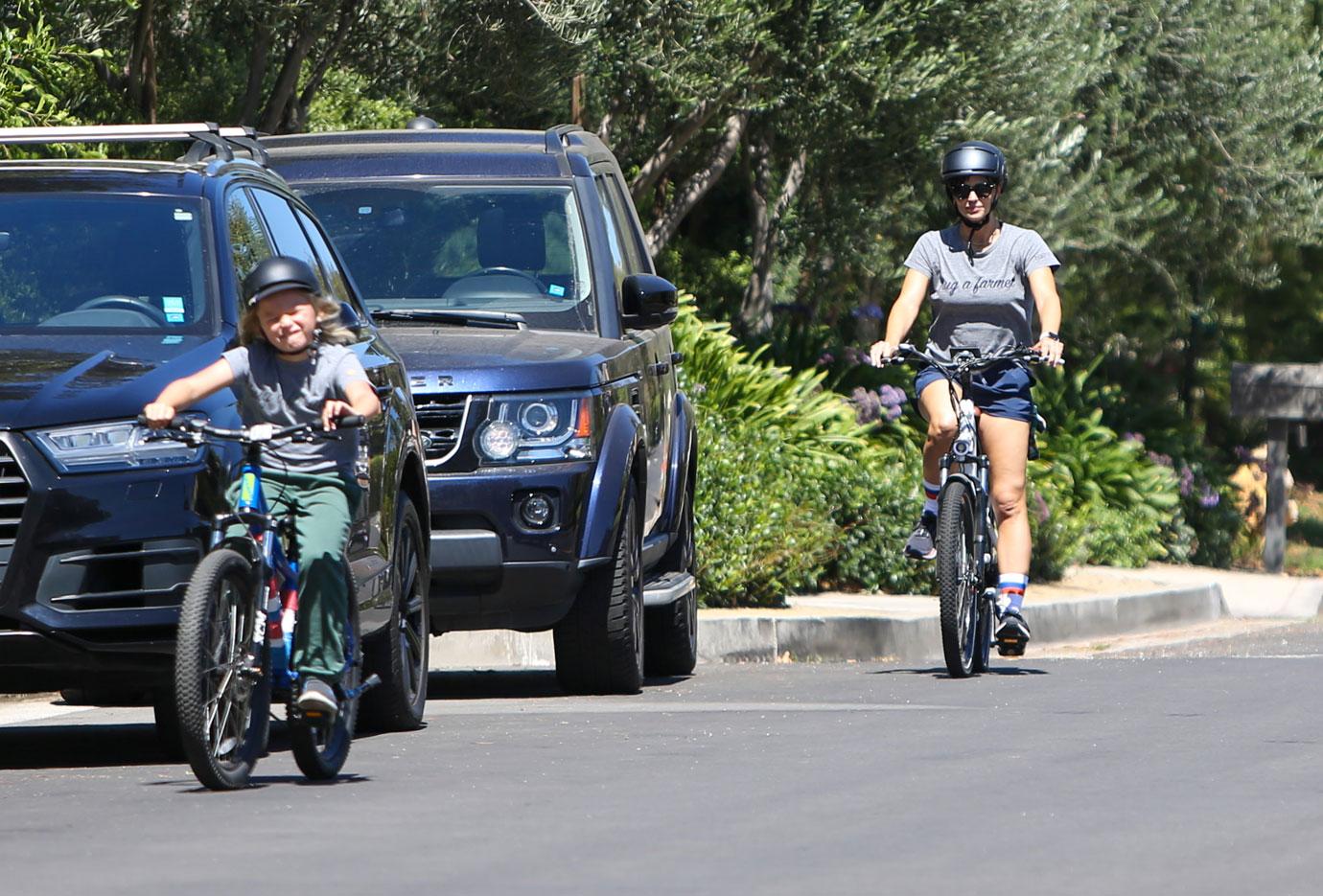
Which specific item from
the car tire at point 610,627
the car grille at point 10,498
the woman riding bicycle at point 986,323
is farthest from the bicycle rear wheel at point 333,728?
the woman riding bicycle at point 986,323

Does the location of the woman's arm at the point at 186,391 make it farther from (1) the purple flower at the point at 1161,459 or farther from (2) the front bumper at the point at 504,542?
(1) the purple flower at the point at 1161,459

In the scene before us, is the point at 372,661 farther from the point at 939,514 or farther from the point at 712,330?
the point at 712,330

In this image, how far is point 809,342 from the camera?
1938 cm

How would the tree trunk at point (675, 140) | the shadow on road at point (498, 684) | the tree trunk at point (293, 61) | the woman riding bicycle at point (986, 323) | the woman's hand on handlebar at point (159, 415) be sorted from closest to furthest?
the woman's hand on handlebar at point (159, 415) < the shadow on road at point (498, 684) < the woman riding bicycle at point (986, 323) < the tree trunk at point (293, 61) < the tree trunk at point (675, 140)

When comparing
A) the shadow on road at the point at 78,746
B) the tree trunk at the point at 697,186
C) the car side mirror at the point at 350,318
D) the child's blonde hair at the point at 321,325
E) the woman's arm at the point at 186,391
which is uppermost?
the tree trunk at the point at 697,186

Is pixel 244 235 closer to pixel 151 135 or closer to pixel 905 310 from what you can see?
pixel 151 135

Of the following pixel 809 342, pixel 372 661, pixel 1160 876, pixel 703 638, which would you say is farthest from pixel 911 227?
pixel 1160 876

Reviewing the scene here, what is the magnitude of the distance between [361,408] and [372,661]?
1.46m

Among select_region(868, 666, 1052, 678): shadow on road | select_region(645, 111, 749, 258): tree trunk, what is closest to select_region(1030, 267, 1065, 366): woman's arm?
select_region(868, 666, 1052, 678): shadow on road

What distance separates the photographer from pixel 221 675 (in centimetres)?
631

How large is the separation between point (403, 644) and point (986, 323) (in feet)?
10.5

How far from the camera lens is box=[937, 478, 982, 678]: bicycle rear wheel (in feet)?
31.4

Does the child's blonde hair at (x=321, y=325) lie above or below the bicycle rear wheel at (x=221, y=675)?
above

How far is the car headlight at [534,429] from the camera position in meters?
8.85
